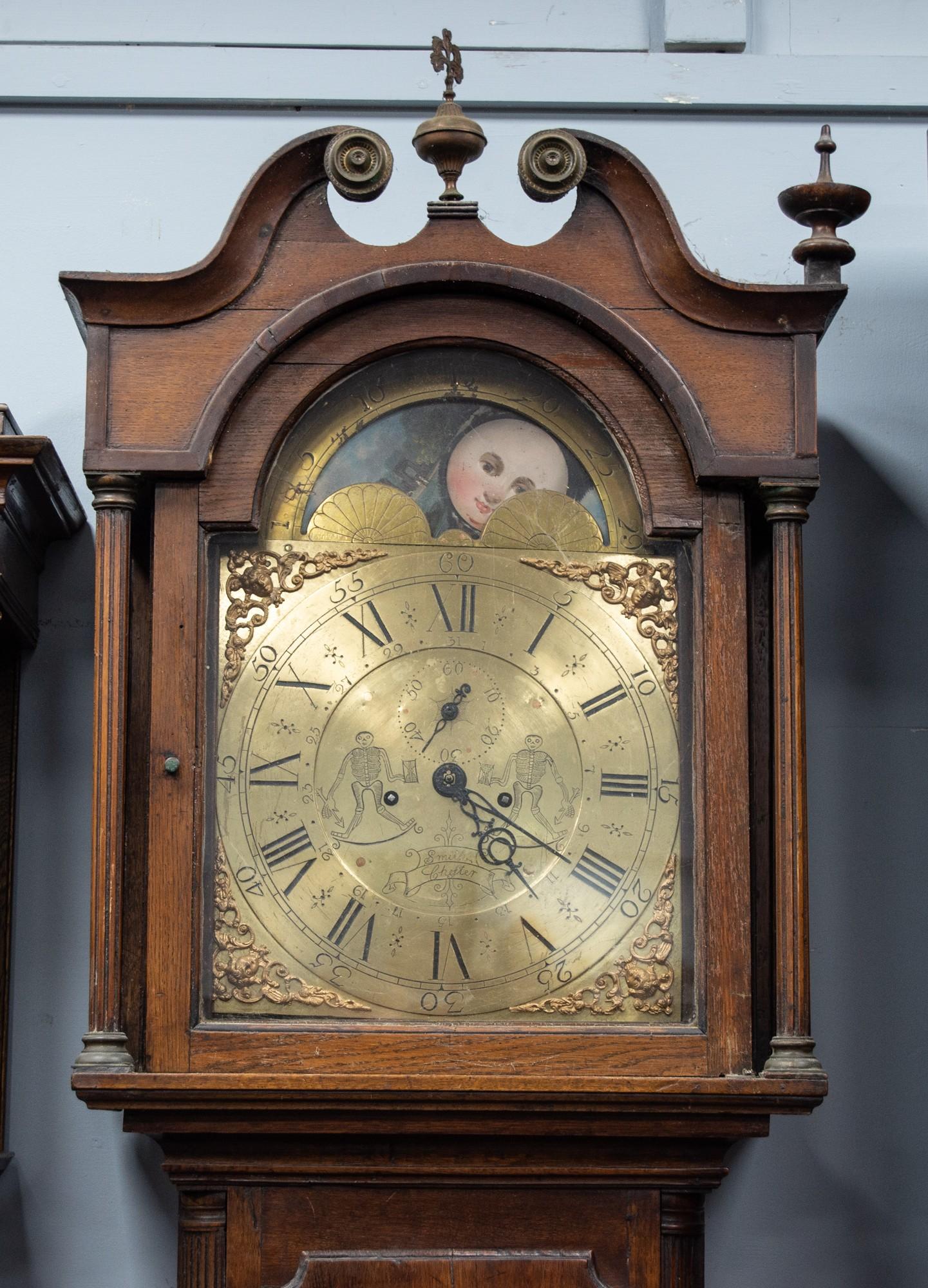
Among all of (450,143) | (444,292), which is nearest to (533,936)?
(444,292)

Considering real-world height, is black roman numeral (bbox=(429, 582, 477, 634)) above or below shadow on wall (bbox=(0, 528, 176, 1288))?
above

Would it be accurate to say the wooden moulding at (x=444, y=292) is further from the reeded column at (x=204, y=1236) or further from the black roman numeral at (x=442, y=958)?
the reeded column at (x=204, y=1236)

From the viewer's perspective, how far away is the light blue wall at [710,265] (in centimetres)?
189

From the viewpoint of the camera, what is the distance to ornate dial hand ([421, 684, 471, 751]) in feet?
5.60

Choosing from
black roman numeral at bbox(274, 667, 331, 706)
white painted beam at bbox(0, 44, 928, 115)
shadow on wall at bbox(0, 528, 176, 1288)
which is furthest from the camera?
white painted beam at bbox(0, 44, 928, 115)

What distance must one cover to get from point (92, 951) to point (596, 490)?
60cm

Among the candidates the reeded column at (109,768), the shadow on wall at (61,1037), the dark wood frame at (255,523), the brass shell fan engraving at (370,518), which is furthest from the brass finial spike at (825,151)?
the shadow on wall at (61,1037)

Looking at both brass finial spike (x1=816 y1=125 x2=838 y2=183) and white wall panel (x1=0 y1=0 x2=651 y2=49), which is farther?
white wall panel (x1=0 y1=0 x2=651 y2=49)

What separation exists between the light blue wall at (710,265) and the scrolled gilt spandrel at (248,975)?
300 millimetres

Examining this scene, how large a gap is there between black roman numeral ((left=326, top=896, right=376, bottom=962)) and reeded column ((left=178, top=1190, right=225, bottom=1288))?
0.78 feet

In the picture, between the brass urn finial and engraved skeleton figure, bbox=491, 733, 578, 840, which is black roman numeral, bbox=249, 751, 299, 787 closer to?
engraved skeleton figure, bbox=491, 733, 578, 840

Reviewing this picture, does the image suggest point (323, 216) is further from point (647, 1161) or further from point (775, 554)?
point (647, 1161)

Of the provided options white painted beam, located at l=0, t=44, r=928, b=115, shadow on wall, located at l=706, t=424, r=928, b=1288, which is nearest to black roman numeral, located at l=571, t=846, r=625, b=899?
shadow on wall, located at l=706, t=424, r=928, b=1288

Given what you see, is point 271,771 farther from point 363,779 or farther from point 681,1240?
point 681,1240
